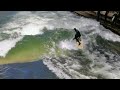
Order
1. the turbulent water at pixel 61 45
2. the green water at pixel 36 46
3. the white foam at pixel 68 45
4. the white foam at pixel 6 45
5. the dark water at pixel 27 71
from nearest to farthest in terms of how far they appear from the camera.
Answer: the dark water at pixel 27 71
the turbulent water at pixel 61 45
the green water at pixel 36 46
the white foam at pixel 68 45
the white foam at pixel 6 45

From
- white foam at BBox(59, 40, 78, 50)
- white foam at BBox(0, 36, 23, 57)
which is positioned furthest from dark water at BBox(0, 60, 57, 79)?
white foam at BBox(59, 40, 78, 50)

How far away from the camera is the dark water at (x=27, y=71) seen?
32.8 feet

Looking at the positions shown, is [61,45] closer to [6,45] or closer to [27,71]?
[6,45]

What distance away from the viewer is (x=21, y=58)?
12211 millimetres

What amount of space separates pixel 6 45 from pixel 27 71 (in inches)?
164

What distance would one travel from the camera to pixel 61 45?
13.8m

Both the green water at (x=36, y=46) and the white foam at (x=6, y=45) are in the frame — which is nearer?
the green water at (x=36, y=46)

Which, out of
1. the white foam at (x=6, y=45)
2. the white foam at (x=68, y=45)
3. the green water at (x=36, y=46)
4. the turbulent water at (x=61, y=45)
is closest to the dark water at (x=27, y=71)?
the turbulent water at (x=61, y=45)

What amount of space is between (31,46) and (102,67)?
17.5 ft

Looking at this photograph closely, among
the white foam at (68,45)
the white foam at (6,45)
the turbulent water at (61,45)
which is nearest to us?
the turbulent water at (61,45)

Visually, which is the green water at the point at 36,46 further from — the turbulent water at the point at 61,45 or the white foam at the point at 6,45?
the white foam at the point at 6,45

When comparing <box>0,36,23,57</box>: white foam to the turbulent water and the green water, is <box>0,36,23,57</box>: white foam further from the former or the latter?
the green water

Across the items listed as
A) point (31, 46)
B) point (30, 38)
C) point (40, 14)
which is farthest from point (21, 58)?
point (40, 14)
